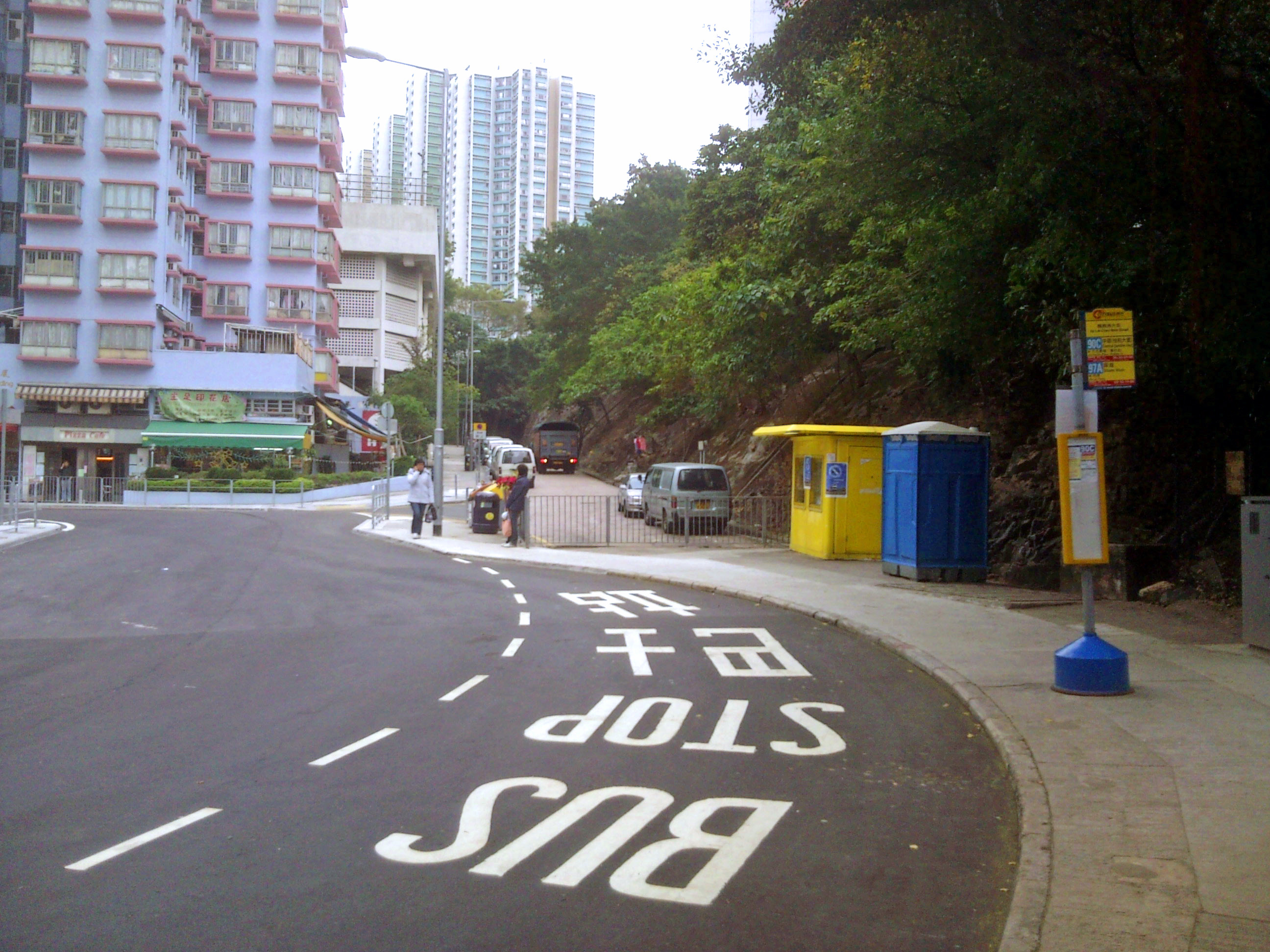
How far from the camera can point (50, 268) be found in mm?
49188

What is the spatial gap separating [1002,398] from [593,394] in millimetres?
44644

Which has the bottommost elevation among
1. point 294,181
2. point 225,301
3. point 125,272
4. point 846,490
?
point 846,490

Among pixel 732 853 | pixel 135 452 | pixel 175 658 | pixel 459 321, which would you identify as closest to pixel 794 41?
pixel 175 658

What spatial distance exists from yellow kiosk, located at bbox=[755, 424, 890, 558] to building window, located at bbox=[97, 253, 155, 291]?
39418 mm

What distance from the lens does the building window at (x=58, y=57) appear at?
162 feet

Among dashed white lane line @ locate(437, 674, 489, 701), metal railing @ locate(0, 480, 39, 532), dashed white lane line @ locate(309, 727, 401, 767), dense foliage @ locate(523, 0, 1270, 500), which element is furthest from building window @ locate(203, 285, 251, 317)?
dashed white lane line @ locate(309, 727, 401, 767)

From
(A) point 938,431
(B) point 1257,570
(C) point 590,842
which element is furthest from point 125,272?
(C) point 590,842

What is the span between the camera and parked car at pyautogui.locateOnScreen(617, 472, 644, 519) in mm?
33844

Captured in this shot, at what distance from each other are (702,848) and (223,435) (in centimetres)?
4759

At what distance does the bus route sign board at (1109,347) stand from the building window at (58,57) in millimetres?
52736

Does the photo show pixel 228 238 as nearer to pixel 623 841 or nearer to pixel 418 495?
pixel 418 495

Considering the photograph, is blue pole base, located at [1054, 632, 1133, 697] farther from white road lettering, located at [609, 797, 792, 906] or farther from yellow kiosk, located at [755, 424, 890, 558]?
yellow kiosk, located at [755, 424, 890, 558]

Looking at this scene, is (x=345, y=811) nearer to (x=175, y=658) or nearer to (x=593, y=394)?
(x=175, y=658)

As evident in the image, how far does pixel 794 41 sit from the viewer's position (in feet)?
42.2
